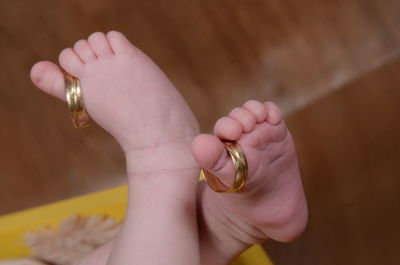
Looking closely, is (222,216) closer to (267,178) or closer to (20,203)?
(267,178)

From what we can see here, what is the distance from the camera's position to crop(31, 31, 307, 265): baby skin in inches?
19.7

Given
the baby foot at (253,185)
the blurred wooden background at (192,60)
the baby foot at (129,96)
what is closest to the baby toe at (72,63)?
the baby foot at (129,96)

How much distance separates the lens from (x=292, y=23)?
971mm

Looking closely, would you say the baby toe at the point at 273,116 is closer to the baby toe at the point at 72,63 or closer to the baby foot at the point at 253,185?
the baby foot at the point at 253,185

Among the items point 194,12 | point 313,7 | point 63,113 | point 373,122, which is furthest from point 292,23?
point 63,113

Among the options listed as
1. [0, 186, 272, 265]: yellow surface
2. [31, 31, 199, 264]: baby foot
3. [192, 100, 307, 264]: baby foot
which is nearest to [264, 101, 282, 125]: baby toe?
[192, 100, 307, 264]: baby foot

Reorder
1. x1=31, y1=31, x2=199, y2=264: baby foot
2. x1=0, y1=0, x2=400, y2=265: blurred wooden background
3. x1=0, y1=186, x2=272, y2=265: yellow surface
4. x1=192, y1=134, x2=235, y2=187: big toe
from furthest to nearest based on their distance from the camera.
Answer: x1=0, y1=0, x2=400, y2=265: blurred wooden background
x1=0, y1=186, x2=272, y2=265: yellow surface
x1=31, y1=31, x2=199, y2=264: baby foot
x1=192, y1=134, x2=235, y2=187: big toe

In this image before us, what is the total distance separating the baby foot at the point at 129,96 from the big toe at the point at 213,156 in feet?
0.40

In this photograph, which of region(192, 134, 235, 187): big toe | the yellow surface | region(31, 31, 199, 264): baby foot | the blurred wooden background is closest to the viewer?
region(192, 134, 235, 187): big toe

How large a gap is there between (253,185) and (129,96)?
16cm

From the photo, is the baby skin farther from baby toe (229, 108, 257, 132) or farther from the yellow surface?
the yellow surface

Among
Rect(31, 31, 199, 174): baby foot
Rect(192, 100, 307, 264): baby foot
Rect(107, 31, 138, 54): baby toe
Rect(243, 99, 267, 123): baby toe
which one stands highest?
Rect(107, 31, 138, 54): baby toe

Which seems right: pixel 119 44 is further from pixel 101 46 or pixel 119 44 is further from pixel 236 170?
pixel 236 170

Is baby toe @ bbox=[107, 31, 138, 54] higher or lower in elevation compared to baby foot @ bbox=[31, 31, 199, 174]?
higher
